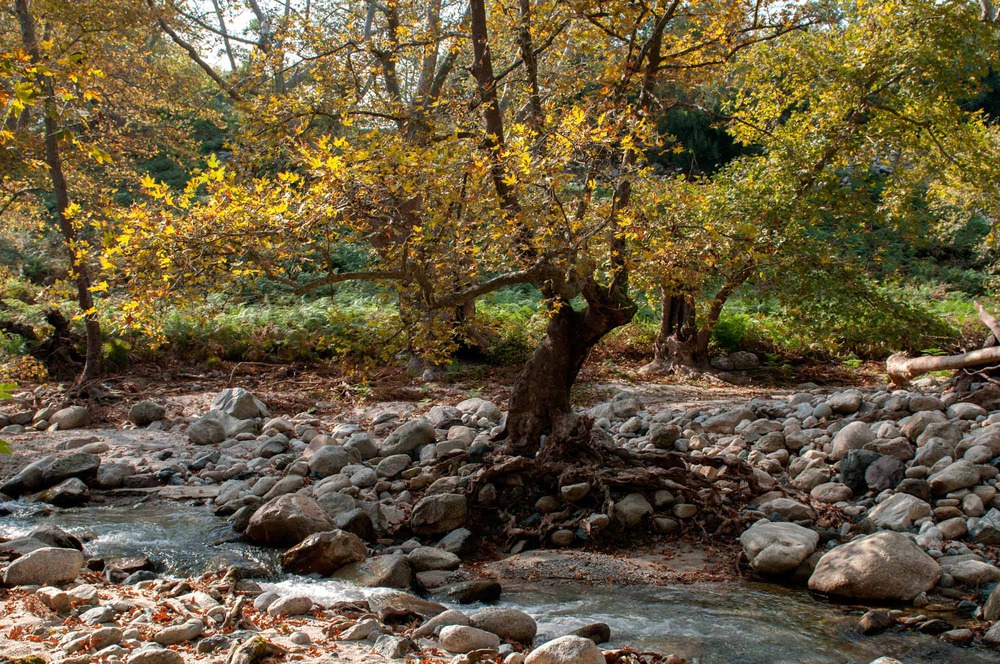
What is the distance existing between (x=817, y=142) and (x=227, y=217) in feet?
27.1

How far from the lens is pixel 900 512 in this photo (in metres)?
6.14

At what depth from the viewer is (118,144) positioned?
11477 millimetres

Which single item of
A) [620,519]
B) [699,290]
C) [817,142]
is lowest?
[620,519]

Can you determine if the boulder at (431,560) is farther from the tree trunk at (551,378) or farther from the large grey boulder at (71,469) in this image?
the large grey boulder at (71,469)

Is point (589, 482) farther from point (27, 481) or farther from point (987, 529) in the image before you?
point (27, 481)

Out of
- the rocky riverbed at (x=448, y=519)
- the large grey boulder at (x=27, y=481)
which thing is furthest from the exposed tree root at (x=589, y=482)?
the large grey boulder at (x=27, y=481)

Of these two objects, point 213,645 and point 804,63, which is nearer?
point 213,645

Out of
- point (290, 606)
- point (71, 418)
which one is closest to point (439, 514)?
point (290, 606)

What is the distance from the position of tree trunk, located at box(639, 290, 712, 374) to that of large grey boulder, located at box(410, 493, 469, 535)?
6.59 meters

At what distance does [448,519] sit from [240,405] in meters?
4.78

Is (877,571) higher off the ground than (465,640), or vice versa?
(465,640)

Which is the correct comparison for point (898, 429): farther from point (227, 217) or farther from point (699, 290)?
point (227, 217)

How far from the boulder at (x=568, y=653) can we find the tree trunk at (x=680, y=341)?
8868 millimetres

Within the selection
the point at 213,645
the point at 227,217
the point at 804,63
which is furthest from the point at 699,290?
the point at 804,63
